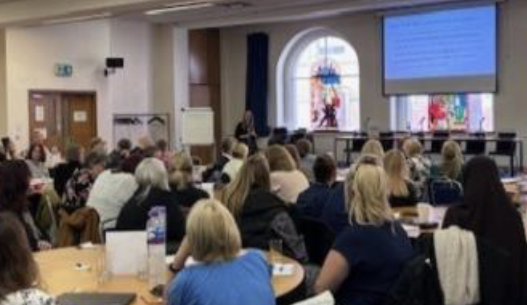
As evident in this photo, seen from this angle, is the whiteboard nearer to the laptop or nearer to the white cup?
the white cup

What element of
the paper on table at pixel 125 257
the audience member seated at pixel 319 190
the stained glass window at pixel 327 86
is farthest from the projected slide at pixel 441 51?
the paper on table at pixel 125 257

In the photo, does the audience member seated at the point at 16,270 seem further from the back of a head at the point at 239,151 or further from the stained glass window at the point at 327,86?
the stained glass window at the point at 327,86

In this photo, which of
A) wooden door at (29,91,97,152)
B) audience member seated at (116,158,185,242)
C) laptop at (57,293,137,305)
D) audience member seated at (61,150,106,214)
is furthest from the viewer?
wooden door at (29,91,97,152)

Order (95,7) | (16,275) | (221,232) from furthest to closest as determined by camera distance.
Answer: (95,7) → (221,232) → (16,275)

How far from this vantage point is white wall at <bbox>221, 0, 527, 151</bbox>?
1295 cm

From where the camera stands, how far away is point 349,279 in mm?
3135

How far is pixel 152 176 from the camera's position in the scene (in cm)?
438

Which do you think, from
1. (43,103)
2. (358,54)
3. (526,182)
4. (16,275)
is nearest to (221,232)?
(16,275)

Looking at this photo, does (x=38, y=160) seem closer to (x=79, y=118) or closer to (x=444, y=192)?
(x=79, y=118)

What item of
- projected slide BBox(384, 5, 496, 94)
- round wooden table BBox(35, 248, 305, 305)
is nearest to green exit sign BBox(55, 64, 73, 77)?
projected slide BBox(384, 5, 496, 94)

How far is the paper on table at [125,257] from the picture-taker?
336 centimetres

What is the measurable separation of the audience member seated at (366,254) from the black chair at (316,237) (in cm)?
113

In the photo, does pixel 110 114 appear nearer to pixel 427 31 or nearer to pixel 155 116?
pixel 155 116

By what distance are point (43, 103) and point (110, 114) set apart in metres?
1.60
